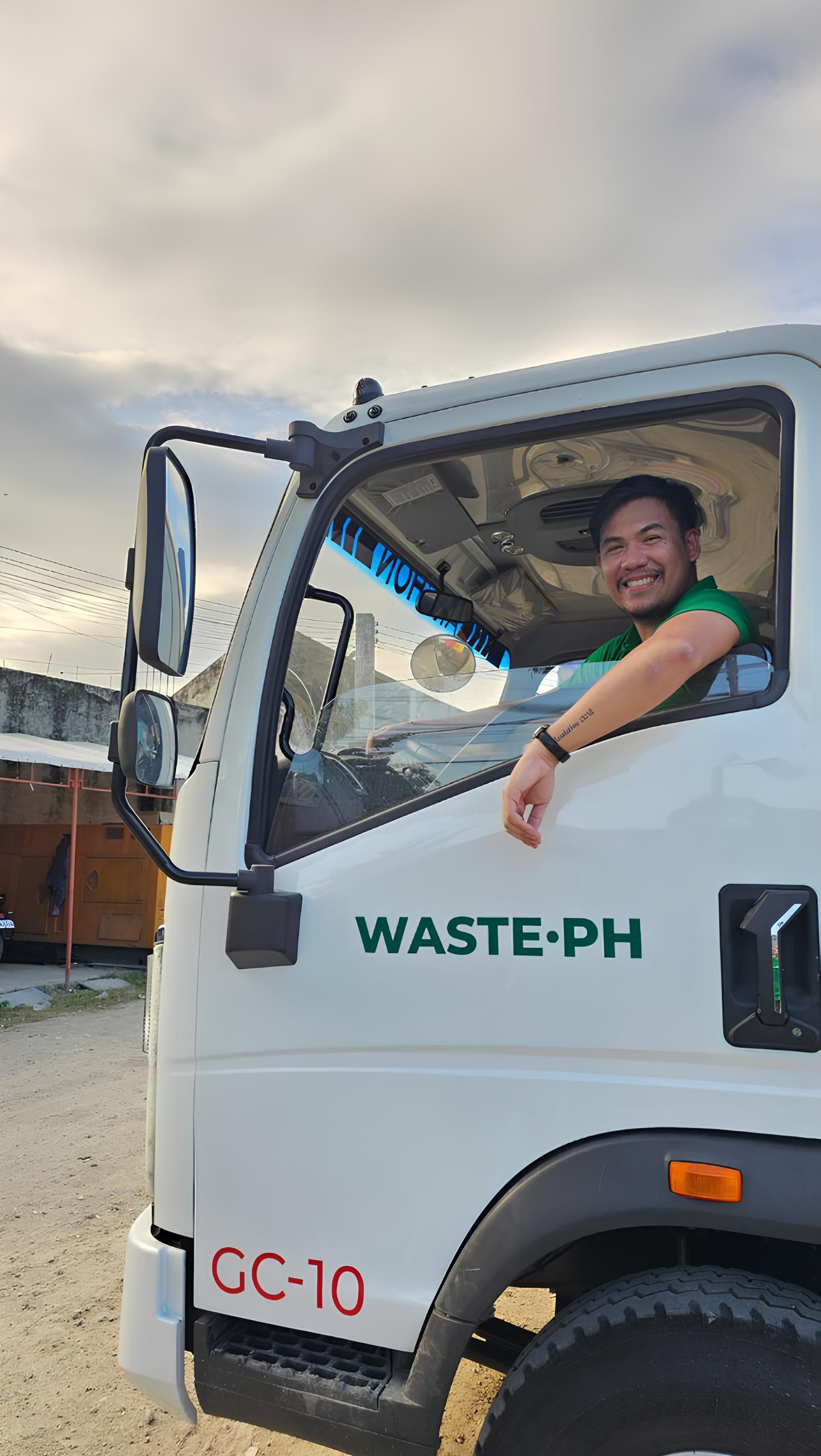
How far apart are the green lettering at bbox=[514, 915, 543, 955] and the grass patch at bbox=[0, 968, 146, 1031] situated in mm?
8157

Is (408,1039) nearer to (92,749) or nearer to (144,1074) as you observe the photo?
(144,1074)

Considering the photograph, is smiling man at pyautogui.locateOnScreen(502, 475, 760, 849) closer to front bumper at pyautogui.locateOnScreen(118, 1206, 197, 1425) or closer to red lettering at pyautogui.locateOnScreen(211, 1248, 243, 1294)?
red lettering at pyautogui.locateOnScreen(211, 1248, 243, 1294)

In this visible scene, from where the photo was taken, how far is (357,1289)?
1.69 m

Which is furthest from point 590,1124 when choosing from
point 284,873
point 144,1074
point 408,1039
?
point 144,1074

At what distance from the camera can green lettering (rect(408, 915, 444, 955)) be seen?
1667mm

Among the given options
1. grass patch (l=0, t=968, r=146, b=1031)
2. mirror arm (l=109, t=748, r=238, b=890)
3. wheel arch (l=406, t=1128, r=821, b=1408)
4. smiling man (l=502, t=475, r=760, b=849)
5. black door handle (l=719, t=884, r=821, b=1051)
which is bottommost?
grass patch (l=0, t=968, r=146, b=1031)

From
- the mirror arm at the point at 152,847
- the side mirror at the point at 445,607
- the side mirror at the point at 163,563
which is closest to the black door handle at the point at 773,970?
the mirror arm at the point at 152,847

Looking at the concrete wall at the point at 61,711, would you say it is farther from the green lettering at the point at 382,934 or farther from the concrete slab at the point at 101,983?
the green lettering at the point at 382,934

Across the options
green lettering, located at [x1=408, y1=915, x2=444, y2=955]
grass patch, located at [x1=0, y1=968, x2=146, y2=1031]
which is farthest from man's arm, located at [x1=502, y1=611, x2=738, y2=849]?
grass patch, located at [x1=0, y1=968, x2=146, y2=1031]

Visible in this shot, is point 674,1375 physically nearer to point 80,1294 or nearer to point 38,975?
point 80,1294

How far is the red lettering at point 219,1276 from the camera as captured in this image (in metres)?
1.80

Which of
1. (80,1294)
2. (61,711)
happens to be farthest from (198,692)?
(80,1294)

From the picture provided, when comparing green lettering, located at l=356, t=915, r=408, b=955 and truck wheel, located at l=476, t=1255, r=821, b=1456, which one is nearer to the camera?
truck wheel, located at l=476, t=1255, r=821, b=1456

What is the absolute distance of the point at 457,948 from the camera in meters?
1.65
